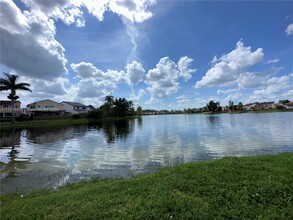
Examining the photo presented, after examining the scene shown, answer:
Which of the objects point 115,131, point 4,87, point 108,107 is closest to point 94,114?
point 108,107

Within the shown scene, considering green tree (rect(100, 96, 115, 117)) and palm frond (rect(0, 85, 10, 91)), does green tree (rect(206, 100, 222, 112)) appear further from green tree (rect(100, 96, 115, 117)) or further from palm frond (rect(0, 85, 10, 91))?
palm frond (rect(0, 85, 10, 91))

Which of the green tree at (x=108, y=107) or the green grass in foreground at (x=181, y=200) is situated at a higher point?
the green tree at (x=108, y=107)

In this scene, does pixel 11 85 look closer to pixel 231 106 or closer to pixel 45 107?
pixel 45 107

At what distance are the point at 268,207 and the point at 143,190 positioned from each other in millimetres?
3633

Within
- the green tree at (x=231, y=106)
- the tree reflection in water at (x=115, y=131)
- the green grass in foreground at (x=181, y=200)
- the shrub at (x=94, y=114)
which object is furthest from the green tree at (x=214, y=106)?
the green grass in foreground at (x=181, y=200)

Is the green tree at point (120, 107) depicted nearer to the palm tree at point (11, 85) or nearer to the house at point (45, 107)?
the house at point (45, 107)

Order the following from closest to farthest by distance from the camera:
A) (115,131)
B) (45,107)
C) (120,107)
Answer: (115,131)
(45,107)
(120,107)

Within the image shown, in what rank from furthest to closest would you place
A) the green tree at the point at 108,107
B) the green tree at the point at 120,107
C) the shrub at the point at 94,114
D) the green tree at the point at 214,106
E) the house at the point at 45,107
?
the green tree at the point at 214,106, the green tree at the point at 120,107, the green tree at the point at 108,107, the house at the point at 45,107, the shrub at the point at 94,114

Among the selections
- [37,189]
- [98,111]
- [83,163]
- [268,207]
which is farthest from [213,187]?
[98,111]

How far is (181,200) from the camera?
5.66 meters

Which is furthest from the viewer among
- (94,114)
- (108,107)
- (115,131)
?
(108,107)

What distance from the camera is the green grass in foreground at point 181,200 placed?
5.11m

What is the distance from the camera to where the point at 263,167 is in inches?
329

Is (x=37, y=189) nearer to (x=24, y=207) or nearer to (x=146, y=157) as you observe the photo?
(x=24, y=207)
